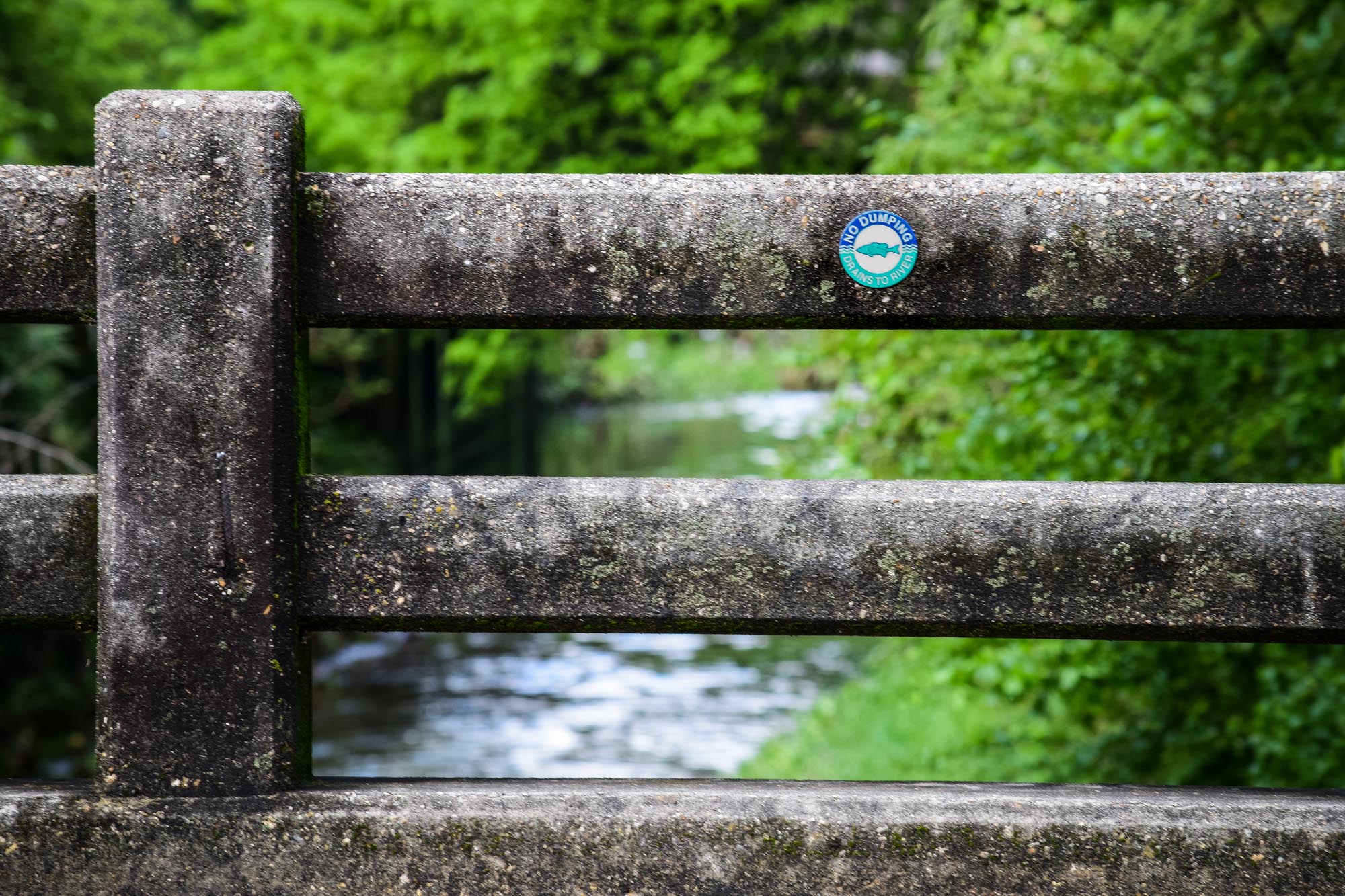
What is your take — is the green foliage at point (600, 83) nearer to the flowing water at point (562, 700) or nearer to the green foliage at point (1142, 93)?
the flowing water at point (562, 700)

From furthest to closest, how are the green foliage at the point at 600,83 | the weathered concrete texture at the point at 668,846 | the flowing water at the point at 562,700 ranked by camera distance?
1. the flowing water at the point at 562,700
2. the green foliage at the point at 600,83
3. the weathered concrete texture at the point at 668,846

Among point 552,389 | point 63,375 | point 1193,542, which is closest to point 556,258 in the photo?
point 1193,542

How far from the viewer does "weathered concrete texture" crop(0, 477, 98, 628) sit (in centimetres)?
189

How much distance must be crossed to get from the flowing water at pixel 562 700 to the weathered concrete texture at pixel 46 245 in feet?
14.0

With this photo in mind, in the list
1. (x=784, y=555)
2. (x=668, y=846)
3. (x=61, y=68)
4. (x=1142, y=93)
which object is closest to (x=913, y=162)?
(x=1142, y=93)

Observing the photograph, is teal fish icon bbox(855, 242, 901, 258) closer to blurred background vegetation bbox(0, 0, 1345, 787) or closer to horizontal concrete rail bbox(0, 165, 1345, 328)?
horizontal concrete rail bbox(0, 165, 1345, 328)

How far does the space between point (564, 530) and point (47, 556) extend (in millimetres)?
841

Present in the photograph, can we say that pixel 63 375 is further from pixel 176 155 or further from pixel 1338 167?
pixel 1338 167

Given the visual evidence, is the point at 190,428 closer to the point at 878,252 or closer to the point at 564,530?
the point at 564,530

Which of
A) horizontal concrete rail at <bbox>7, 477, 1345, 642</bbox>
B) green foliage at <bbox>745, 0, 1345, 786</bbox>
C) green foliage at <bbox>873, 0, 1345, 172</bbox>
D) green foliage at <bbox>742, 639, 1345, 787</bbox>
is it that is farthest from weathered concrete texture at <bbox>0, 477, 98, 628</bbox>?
green foliage at <bbox>873, 0, 1345, 172</bbox>

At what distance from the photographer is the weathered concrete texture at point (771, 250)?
1871 millimetres

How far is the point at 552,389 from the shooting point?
25312 mm

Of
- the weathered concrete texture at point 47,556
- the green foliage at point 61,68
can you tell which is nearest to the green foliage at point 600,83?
the green foliage at point 61,68

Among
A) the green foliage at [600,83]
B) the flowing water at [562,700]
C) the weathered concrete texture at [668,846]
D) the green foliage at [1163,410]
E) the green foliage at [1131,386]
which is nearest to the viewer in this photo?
the weathered concrete texture at [668,846]
